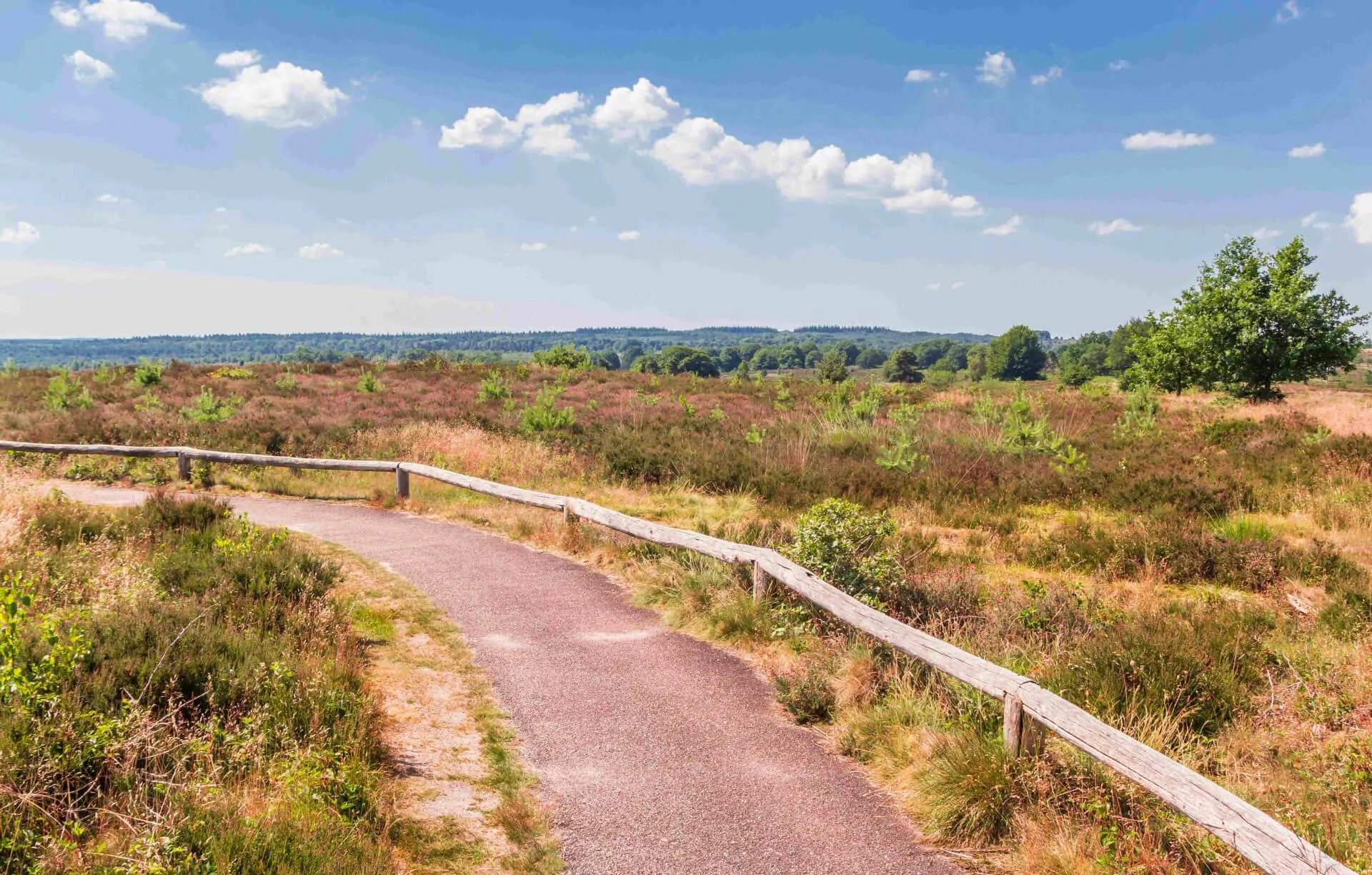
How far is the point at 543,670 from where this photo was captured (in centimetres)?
709

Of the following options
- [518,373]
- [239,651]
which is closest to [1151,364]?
[518,373]

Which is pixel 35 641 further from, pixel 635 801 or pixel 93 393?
pixel 93 393

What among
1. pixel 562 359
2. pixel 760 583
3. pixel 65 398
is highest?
pixel 562 359

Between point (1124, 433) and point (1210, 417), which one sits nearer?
point (1124, 433)

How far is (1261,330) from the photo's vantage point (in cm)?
3744

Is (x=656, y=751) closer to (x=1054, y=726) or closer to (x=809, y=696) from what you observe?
(x=809, y=696)

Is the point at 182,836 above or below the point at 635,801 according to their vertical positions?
above

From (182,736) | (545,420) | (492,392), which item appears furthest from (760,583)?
(492,392)

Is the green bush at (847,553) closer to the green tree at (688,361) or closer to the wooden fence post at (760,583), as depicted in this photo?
the wooden fence post at (760,583)

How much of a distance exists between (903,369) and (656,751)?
414 ft

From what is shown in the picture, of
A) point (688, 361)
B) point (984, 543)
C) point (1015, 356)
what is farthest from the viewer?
point (688, 361)

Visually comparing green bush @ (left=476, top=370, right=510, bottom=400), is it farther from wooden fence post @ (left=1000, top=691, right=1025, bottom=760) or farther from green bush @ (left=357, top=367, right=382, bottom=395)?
wooden fence post @ (left=1000, top=691, right=1025, bottom=760)

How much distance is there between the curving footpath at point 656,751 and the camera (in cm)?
447

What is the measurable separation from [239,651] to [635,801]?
3026 millimetres
